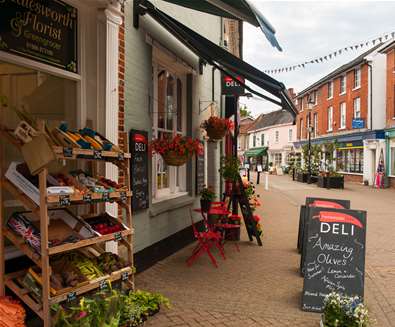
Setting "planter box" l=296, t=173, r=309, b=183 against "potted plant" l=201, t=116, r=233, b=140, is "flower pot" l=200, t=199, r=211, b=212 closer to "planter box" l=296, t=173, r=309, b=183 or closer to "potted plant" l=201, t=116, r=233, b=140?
"potted plant" l=201, t=116, r=233, b=140

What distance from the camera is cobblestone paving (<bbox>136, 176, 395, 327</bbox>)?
405 centimetres

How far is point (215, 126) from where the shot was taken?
24.8 feet

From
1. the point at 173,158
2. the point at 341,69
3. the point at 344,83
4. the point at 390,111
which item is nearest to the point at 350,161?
the point at 344,83

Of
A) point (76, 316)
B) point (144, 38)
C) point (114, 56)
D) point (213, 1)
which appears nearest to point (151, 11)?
point (144, 38)

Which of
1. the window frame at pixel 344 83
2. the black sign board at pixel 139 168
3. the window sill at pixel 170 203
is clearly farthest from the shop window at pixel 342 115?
the black sign board at pixel 139 168

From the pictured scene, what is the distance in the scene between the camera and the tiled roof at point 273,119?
5025cm

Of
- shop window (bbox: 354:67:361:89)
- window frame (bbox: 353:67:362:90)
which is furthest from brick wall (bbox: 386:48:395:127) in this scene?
shop window (bbox: 354:67:361:89)

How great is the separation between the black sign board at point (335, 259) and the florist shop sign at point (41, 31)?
10.4ft

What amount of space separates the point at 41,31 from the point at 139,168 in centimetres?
219

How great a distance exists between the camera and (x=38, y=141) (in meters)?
3.00

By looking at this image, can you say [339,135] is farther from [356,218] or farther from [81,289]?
[81,289]

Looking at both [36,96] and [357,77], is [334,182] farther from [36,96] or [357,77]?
[36,96]

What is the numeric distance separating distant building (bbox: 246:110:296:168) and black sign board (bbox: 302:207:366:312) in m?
42.1

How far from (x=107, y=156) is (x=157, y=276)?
2.44 m
